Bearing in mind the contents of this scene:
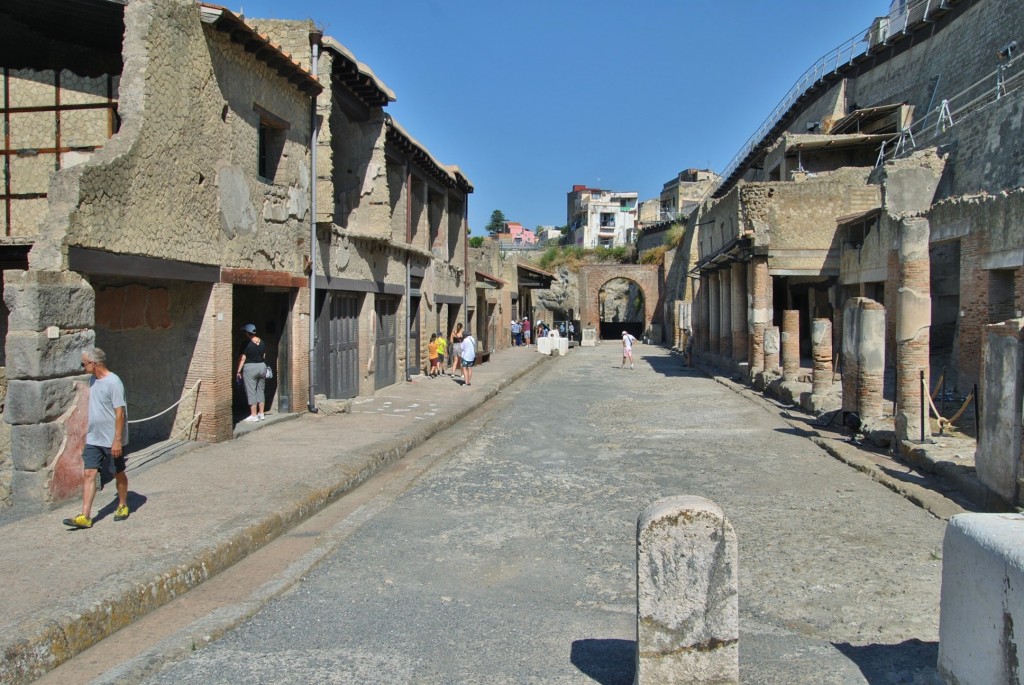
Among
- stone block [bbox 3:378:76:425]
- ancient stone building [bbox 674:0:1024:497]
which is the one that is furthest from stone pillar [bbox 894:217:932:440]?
stone block [bbox 3:378:76:425]

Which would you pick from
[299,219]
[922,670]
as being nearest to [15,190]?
[299,219]

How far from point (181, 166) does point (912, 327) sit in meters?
9.65

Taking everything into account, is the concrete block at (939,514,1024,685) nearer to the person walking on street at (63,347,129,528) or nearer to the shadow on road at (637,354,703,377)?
the person walking on street at (63,347,129,528)

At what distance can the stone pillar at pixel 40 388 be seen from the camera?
22.3ft

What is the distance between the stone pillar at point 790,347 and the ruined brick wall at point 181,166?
11.1 m

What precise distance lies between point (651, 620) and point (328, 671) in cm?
166

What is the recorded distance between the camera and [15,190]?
10.6 m

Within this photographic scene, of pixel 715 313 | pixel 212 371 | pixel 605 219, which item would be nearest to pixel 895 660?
pixel 212 371

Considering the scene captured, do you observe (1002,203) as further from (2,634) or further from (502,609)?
(2,634)

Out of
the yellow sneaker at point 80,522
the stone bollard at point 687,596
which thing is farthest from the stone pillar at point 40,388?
the stone bollard at point 687,596

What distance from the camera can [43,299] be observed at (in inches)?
271

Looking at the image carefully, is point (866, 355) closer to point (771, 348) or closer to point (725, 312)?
point (771, 348)

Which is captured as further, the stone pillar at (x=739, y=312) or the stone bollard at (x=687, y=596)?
the stone pillar at (x=739, y=312)

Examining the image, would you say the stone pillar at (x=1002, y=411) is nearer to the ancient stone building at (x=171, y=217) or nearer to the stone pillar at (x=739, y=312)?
→ the ancient stone building at (x=171, y=217)
